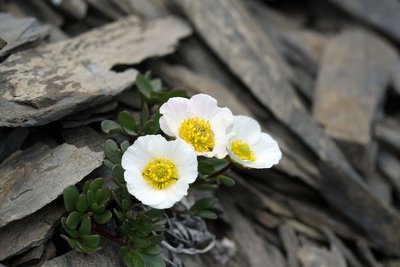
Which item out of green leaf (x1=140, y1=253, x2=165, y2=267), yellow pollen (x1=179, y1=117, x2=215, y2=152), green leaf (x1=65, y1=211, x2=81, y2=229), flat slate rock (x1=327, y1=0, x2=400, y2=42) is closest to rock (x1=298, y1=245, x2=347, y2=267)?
green leaf (x1=140, y1=253, x2=165, y2=267)

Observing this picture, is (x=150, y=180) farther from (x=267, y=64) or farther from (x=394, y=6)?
(x=394, y=6)

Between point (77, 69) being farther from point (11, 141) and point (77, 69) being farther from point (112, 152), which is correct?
point (112, 152)

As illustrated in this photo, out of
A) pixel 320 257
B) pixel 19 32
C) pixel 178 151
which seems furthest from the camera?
pixel 320 257

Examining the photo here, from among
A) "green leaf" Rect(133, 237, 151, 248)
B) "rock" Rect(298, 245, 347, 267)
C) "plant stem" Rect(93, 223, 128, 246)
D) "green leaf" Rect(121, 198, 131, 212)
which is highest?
"green leaf" Rect(121, 198, 131, 212)

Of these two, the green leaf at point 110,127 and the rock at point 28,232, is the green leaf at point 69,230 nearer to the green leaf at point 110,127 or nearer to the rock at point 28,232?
the rock at point 28,232

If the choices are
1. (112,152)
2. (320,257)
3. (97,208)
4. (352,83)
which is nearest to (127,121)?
(112,152)

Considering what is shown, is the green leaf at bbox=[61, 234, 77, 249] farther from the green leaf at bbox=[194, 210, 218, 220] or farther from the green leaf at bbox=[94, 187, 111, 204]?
the green leaf at bbox=[194, 210, 218, 220]

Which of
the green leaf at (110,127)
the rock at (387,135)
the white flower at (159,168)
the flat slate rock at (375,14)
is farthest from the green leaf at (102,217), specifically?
the flat slate rock at (375,14)

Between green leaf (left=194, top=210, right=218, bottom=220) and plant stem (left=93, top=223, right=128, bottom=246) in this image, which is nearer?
plant stem (left=93, top=223, right=128, bottom=246)
